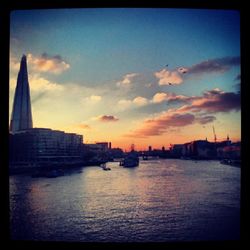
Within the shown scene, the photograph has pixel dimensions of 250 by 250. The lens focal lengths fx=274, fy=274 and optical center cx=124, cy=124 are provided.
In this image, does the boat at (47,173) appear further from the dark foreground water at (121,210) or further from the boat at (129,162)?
the boat at (129,162)

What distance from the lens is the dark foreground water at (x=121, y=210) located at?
7016mm

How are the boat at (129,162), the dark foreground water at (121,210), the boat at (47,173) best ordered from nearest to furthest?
the dark foreground water at (121,210) < the boat at (47,173) < the boat at (129,162)

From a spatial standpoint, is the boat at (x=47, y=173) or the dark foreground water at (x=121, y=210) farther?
the boat at (x=47, y=173)

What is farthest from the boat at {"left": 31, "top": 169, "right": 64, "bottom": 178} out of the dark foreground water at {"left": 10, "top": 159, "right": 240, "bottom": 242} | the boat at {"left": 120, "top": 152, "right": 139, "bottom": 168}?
the boat at {"left": 120, "top": 152, "right": 139, "bottom": 168}

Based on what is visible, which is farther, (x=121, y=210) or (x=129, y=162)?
(x=129, y=162)

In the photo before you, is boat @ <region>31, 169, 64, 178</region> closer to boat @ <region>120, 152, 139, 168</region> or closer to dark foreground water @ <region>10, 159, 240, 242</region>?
dark foreground water @ <region>10, 159, 240, 242</region>

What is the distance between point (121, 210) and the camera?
928 cm

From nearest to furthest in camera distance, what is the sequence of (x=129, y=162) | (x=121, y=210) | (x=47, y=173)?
(x=121, y=210)
(x=47, y=173)
(x=129, y=162)

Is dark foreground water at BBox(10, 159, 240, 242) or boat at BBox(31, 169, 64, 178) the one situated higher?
boat at BBox(31, 169, 64, 178)

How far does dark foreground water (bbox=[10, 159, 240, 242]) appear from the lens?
702 cm

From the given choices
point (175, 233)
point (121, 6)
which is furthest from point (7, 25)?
point (175, 233)

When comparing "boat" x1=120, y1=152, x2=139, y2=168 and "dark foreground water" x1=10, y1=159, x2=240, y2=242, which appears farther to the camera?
"boat" x1=120, y1=152, x2=139, y2=168

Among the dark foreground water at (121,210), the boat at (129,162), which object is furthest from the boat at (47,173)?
the boat at (129,162)
